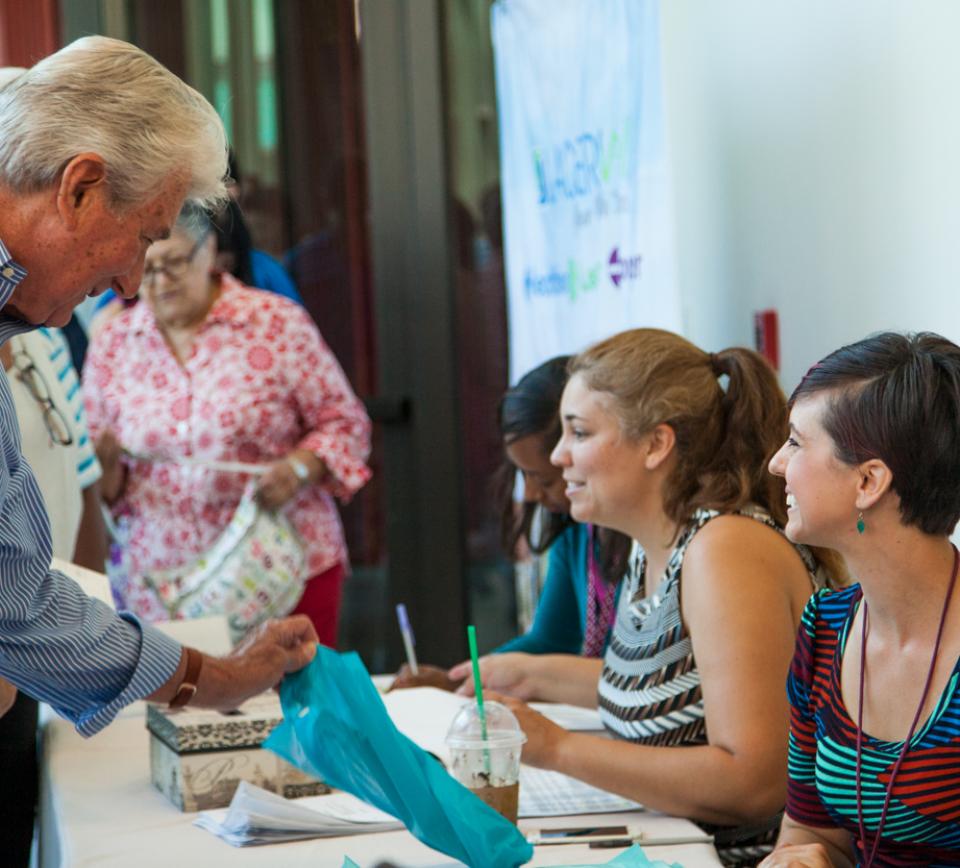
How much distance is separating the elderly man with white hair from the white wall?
1.31 m

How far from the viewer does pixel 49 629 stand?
1.60m

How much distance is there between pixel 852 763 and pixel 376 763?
0.55 meters

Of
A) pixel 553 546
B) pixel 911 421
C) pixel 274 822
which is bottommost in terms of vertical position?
pixel 553 546

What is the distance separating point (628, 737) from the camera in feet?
6.69

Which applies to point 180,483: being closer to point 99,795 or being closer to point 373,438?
point 373,438

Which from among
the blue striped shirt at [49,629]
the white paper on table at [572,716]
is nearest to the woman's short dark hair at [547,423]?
the white paper on table at [572,716]

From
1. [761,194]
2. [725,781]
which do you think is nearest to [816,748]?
[725,781]

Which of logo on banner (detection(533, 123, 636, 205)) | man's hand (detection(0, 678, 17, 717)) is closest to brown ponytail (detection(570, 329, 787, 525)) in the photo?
man's hand (detection(0, 678, 17, 717))

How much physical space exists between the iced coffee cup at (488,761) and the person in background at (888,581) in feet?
1.03

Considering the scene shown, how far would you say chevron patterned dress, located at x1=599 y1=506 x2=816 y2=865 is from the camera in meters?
1.96

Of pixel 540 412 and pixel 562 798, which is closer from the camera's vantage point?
pixel 562 798

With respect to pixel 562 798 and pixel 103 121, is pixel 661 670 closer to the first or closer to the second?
pixel 562 798

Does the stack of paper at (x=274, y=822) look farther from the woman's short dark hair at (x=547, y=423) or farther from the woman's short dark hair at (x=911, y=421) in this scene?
the woman's short dark hair at (x=547, y=423)

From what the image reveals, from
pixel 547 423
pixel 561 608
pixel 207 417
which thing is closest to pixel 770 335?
pixel 547 423
